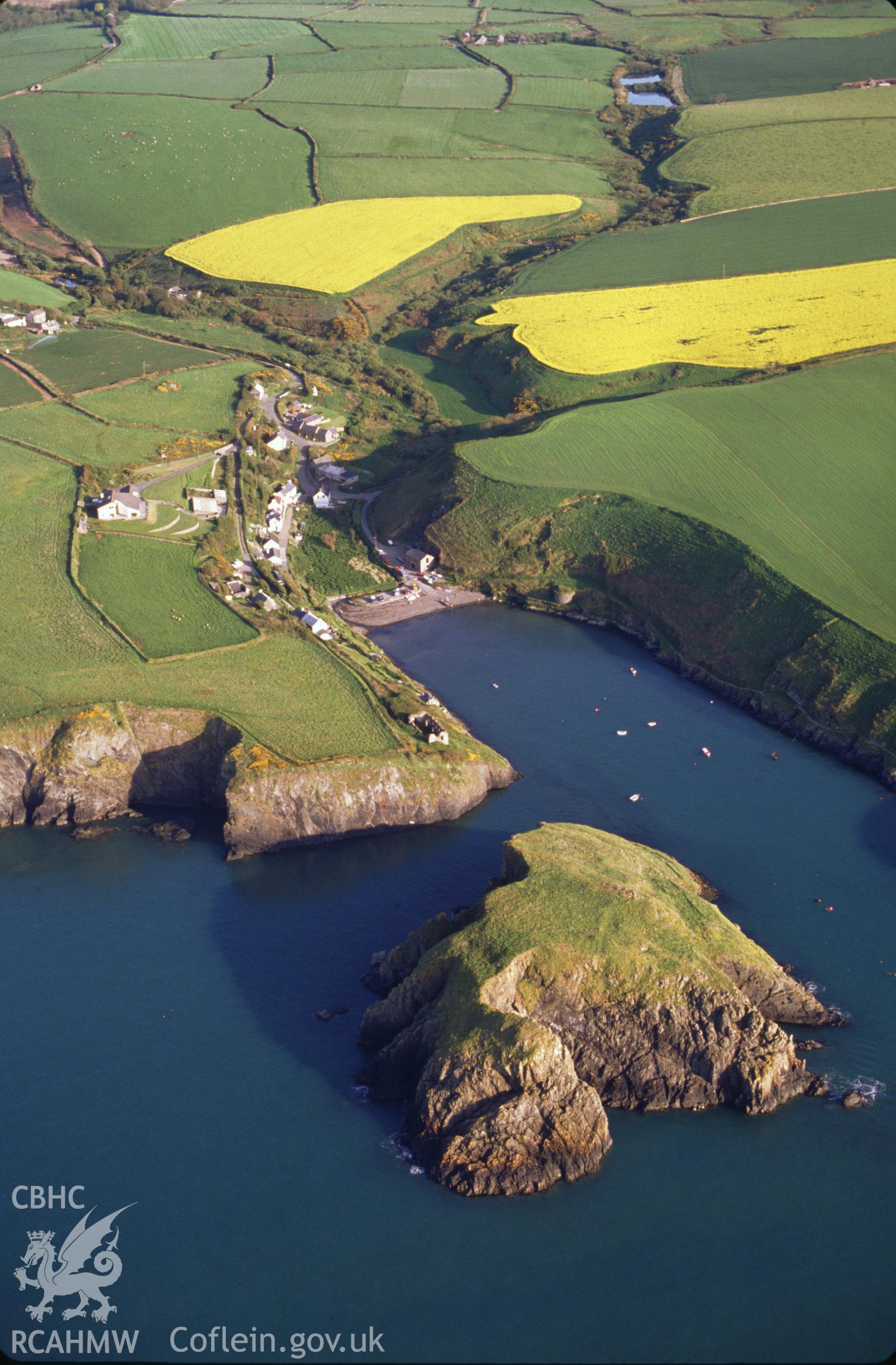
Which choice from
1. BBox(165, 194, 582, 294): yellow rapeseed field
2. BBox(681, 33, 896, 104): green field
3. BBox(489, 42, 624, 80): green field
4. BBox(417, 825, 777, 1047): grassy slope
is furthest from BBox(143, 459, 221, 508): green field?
BBox(489, 42, 624, 80): green field

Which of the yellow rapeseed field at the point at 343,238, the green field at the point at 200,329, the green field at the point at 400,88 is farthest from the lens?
the green field at the point at 400,88

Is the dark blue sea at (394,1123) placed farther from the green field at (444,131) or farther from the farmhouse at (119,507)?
the green field at (444,131)

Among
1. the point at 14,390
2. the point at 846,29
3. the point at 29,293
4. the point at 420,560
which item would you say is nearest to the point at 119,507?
the point at 420,560

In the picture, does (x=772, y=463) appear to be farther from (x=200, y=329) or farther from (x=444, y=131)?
(x=444, y=131)

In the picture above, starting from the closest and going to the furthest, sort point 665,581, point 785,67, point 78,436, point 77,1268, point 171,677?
point 77,1268
point 171,677
point 665,581
point 78,436
point 785,67

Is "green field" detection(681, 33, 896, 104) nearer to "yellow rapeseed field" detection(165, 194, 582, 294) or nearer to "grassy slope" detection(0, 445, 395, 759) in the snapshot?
"yellow rapeseed field" detection(165, 194, 582, 294)

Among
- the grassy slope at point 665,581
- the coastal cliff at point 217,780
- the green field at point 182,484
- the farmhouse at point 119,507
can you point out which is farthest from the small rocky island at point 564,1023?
the green field at point 182,484
